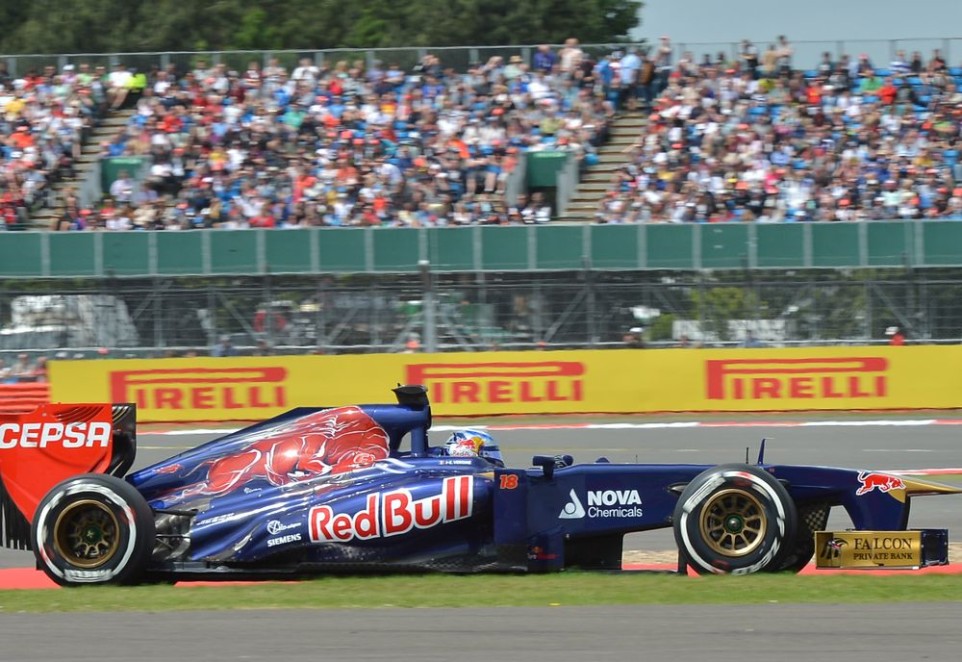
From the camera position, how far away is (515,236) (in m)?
20.3

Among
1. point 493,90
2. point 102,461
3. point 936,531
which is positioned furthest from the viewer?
point 493,90

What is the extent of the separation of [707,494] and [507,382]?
10983 millimetres

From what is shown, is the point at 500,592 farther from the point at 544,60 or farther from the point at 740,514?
the point at 544,60

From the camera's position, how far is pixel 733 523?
7688 millimetres

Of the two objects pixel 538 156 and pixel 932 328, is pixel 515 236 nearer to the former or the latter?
pixel 538 156

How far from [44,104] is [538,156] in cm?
933

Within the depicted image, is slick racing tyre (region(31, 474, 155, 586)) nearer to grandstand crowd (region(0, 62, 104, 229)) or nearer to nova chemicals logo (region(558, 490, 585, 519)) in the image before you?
nova chemicals logo (region(558, 490, 585, 519))

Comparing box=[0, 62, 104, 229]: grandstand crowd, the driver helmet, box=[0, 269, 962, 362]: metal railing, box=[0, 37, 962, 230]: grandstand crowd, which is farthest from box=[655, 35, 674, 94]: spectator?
the driver helmet

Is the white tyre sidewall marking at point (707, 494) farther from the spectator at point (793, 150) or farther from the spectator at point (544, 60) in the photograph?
the spectator at point (544, 60)

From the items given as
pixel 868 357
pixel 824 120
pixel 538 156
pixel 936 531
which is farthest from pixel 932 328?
pixel 936 531

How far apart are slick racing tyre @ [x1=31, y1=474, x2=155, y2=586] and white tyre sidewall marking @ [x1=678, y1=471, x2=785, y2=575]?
302cm

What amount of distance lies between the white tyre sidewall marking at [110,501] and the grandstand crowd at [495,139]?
1369 cm

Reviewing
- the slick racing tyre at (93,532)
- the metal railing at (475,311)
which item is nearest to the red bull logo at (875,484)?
the slick racing tyre at (93,532)

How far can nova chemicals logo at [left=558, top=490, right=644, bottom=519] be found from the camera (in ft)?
25.7
